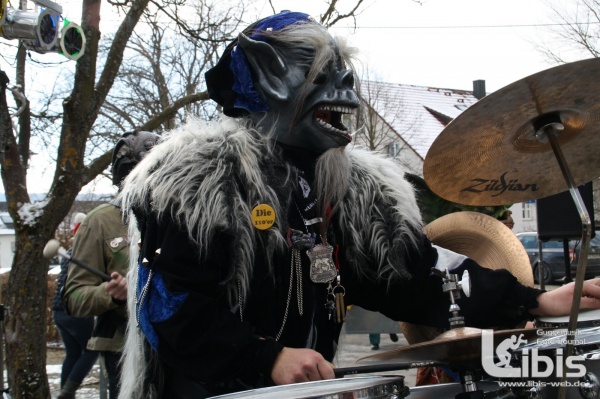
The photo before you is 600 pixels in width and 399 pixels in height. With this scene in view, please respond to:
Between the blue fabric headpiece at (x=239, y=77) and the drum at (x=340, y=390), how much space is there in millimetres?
1025

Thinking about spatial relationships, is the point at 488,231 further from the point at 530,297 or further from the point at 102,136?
the point at 102,136

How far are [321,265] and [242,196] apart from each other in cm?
33

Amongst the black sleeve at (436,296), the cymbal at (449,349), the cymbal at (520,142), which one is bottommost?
the cymbal at (449,349)

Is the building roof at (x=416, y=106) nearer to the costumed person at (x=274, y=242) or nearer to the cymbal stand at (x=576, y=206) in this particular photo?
the costumed person at (x=274, y=242)

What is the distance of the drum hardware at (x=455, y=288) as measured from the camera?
6.61 ft

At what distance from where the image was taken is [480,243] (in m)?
3.00

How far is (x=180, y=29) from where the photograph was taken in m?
7.31

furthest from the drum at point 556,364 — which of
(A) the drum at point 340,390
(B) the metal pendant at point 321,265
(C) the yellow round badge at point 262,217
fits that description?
(C) the yellow round badge at point 262,217

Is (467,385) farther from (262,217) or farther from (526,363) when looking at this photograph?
(262,217)

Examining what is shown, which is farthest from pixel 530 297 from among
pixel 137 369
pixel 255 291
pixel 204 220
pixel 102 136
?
pixel 102 136

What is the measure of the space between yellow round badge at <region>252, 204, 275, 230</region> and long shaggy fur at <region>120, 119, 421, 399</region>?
0.07 feet

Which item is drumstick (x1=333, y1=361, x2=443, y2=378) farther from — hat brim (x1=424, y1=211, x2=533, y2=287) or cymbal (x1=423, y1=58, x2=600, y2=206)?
hat brim (x1=424, y1=211, x2=533, y2=287)

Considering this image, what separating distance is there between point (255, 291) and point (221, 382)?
29 centimetres

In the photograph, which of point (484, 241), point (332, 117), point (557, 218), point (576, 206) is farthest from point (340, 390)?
point (557, 218)
